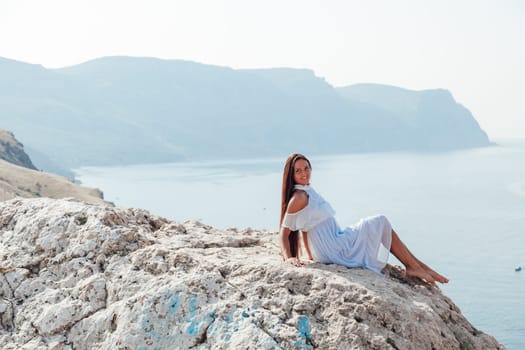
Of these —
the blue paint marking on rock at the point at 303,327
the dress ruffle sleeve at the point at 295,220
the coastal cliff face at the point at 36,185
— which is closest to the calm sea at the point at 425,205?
the coastal cliff face at the point at 36,185

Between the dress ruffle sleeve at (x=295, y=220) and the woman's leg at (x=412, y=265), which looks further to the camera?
the dress ruffle sleeve at (x=295, y=220)

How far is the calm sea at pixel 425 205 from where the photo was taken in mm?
44281

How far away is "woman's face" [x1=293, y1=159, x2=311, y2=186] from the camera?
5.40 meters

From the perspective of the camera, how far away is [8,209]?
614cm

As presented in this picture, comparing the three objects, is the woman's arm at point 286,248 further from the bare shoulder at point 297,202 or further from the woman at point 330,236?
the bare shoulder at point 297,202

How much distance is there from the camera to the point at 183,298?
14.7 ft

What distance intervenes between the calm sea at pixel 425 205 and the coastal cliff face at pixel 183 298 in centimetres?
3355

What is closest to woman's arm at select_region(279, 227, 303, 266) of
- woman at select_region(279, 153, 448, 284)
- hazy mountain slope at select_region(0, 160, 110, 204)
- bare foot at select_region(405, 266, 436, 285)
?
woman at select_region(279, 153, 448, 284)

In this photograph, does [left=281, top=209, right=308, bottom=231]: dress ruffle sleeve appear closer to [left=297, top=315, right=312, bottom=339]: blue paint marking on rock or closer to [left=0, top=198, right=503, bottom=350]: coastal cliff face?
[left=0, top=198, right=503, bottom=350]: coastal cliff face

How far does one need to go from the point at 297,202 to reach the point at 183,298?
145 centimetres

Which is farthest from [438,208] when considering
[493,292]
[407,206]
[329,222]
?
[329,222]

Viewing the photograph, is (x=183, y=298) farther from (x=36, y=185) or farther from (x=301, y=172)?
(x=36, y=185)

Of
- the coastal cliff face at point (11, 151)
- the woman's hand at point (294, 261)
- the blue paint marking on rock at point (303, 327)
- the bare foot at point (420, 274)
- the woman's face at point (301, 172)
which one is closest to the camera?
the blue paint marking on rock at point (303, 327)

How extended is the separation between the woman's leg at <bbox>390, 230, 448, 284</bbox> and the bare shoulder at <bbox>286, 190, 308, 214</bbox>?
33.7 inches
